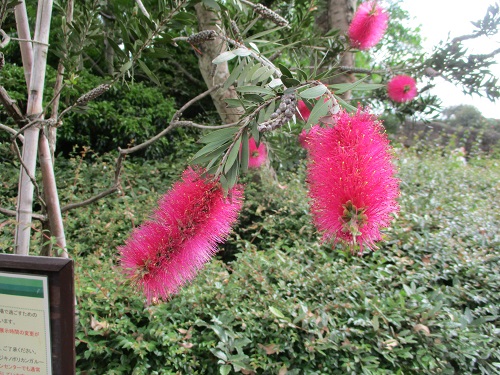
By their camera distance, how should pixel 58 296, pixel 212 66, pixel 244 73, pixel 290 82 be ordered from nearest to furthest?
pixel 290 82, pixel 58 296, pixel 244 73, pixel 212 66

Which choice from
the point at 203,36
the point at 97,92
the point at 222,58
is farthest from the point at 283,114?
the point at 97,92

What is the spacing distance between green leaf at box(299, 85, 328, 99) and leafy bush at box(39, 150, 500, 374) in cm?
95

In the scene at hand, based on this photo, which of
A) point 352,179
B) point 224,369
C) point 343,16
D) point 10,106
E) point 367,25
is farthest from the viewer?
point 343,16

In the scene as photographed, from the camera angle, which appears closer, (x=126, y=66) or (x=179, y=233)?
(x=179, y=233)

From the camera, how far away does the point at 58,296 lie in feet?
2.97

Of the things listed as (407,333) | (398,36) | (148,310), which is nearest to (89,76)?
(148,310)

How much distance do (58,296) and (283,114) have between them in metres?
0.59

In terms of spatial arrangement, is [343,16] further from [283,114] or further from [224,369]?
[283,114]

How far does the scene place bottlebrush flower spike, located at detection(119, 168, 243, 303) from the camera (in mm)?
872

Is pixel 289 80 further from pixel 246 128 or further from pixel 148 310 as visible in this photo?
pixel 148 310

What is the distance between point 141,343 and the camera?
58.0 inches

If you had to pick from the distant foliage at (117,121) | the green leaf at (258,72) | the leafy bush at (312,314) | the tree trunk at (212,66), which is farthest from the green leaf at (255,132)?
the distant foliage at (117,121)

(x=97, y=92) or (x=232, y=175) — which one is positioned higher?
(x=97, y=92)

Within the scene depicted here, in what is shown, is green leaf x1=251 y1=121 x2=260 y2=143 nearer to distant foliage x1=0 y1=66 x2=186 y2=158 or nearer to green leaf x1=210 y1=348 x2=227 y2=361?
green leaf x1=210 y1=348 x2=227 y2=361
